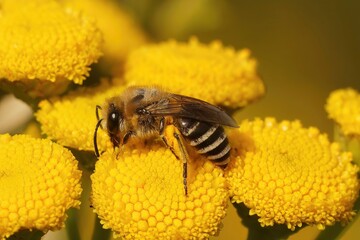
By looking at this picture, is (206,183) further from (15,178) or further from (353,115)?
(353,115)

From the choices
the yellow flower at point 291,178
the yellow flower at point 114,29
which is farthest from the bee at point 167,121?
the yellow flower at point 114,29

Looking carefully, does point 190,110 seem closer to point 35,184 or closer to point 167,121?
point 167,121

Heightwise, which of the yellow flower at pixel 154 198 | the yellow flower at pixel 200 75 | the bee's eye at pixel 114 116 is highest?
the yellow flower at pixel 200 75

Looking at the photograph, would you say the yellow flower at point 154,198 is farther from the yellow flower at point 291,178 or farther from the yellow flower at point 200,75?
the yellow flower at point 200,75

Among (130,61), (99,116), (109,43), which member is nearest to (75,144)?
(99,116)

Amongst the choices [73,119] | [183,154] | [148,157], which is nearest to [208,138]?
[183,154]

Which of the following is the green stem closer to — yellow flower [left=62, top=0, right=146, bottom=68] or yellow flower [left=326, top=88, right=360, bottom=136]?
yellow flower [left=326, top=88, right=360, bottom=136]
